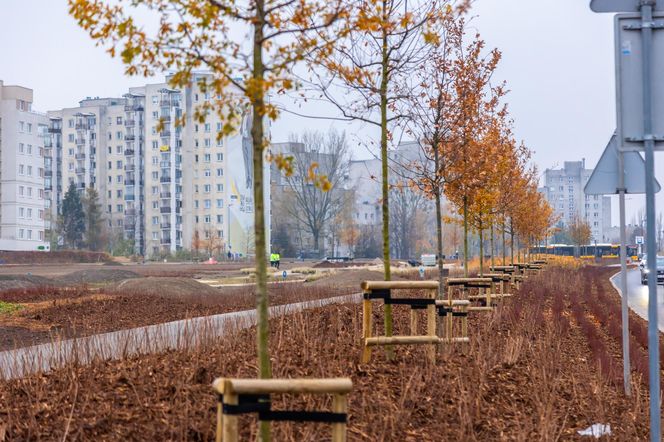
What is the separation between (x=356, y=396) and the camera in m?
7.14

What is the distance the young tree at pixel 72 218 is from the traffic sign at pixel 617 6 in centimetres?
10410

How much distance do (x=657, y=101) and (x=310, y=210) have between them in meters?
91.8

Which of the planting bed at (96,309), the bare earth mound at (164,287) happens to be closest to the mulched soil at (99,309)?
the planting bed at (96,309)

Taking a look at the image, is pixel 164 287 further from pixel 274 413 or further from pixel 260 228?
pixel 274 413

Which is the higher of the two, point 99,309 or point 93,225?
point 93,225

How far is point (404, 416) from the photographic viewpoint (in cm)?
652

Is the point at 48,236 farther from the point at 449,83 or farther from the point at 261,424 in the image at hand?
→ the point at 261,424

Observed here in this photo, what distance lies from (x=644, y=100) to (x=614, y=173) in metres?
4.08

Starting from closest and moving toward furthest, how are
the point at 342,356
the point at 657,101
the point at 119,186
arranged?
the point at 657,101 < the point at 342,356 < the point at 119,186

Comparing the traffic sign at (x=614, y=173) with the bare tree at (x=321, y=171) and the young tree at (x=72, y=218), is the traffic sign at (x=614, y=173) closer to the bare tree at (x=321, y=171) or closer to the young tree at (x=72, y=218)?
the bare tree at (x=321, y=171)

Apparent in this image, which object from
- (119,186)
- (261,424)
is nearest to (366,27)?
(261,424)

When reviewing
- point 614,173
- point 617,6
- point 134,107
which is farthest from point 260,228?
point 134,107

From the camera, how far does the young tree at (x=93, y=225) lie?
10344 cm

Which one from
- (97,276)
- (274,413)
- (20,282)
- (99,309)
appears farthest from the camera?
(97,276)
